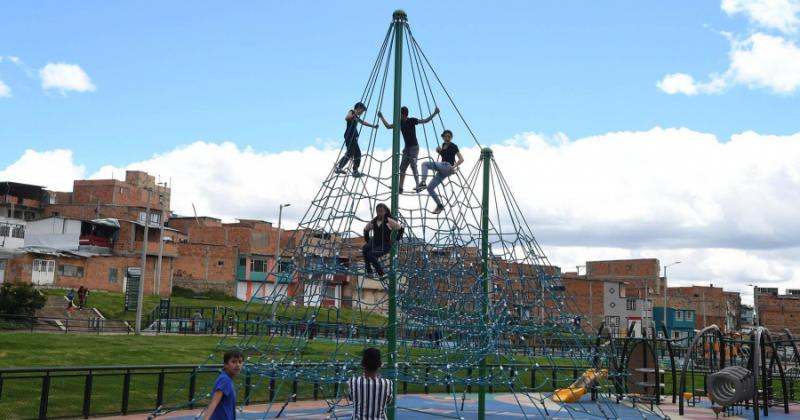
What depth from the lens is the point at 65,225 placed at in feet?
199

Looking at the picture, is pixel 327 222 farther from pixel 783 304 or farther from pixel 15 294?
pixel 783 304

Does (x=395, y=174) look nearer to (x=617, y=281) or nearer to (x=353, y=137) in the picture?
(x=353, y=137)

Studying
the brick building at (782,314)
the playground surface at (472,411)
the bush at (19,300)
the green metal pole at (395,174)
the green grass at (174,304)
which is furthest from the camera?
the brick building at (782,314)

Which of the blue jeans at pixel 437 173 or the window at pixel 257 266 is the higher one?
the window at pixel 257 266

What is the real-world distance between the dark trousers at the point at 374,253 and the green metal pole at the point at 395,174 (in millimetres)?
136

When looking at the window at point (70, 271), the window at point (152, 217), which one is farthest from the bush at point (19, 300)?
the window at point (152, 217)

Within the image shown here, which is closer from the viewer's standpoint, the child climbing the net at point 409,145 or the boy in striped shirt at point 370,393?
the boy in striped shirt at point 370,393

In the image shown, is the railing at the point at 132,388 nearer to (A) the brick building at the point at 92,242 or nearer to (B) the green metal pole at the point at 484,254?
(B) the green metal pole at the point at 484,254

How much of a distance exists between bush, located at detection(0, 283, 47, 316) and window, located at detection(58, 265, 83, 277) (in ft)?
62.5

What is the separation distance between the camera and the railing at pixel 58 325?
100 feet

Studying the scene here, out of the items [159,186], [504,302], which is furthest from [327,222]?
[159,186]

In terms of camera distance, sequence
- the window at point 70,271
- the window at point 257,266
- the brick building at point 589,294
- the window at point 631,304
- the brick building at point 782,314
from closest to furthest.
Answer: the window at point 70,271
the window at point 257,266
the brick building at point 589,294
the window at point 631,304
the brick building at point 782,314

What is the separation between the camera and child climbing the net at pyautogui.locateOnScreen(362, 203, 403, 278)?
1163cm

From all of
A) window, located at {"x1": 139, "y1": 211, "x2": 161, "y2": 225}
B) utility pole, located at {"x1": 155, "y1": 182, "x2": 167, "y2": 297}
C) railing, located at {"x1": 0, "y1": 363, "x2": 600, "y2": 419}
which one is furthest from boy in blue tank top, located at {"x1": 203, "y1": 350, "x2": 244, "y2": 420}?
window, located at {"x1": 139, "y1": 211, "x2": 161, "y2": 225}
